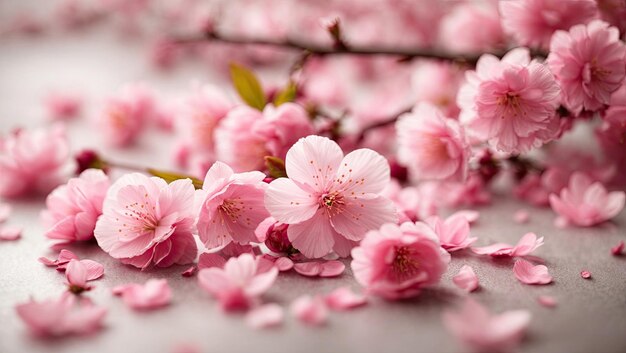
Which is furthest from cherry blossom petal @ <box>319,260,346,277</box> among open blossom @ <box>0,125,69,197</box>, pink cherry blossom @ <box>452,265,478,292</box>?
open blossom @ <box>0,125,69,197</box>

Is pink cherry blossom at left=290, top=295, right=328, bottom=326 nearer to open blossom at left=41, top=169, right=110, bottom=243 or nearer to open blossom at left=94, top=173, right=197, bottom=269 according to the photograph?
open blossom at left=94, top=173, right=197, bottom=269

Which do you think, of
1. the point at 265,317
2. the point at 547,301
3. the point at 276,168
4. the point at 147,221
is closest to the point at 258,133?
the point at 276,168

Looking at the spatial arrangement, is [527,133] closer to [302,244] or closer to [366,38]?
[302,244]

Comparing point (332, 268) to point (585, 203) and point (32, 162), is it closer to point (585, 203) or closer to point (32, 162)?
point (585, 203)

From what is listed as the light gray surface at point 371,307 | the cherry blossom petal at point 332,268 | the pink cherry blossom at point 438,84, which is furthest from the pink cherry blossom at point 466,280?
the pink cherry blossom at point 438,84

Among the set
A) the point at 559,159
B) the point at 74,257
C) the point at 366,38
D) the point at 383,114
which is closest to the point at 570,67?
the point at 559,159

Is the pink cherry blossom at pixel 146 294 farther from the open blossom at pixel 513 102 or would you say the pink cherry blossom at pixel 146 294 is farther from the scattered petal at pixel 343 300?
the open blossom at pixel 513 102
